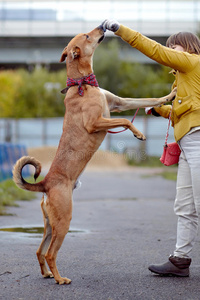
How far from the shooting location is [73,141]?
201 inches

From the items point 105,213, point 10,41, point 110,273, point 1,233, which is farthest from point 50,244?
point 10,41

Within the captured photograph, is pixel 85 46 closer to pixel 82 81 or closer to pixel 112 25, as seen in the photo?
pixel 82 81

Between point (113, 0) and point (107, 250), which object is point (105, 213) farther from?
point (113, 0)

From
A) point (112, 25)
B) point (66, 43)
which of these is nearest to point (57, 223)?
point (112, 25)

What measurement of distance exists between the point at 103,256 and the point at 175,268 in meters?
1.13

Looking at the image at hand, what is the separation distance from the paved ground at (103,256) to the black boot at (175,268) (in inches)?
3.0

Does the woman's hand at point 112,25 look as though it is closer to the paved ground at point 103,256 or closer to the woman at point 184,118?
the woman at point 184,118

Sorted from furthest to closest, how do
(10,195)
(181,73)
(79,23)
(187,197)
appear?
1. (79,23)
2. (10,195)
3. (187,197)
4. (181,73)

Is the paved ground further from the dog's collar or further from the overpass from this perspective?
the overpass

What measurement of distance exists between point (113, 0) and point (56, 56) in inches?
268

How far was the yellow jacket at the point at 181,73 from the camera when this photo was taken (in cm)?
466

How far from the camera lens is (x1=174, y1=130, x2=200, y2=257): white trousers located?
15.8 feet

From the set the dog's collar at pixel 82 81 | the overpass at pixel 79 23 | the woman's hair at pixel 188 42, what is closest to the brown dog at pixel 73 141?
the dog's collar at pixel 82 81

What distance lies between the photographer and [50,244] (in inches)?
187
